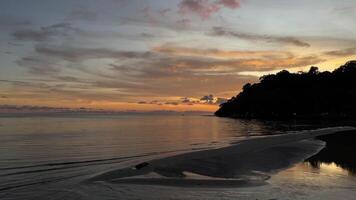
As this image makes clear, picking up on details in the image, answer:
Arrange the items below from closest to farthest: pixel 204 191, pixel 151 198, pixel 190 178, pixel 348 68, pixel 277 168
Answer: pixel 151 198 < pixel 204 191 < pixel 190 178 < pixel 277 168 < pixel 348 68

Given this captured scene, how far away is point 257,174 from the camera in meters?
17.4

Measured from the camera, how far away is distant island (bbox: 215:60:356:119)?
132 meters

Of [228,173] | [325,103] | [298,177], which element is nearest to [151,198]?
[228,173]

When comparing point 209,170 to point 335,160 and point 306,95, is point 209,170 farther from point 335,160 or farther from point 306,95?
point 306,95

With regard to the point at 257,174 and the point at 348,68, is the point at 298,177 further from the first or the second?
the point at 348,68

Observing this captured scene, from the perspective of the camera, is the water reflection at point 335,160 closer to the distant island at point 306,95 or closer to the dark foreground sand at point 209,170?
the dark foreground sand at point 209,170

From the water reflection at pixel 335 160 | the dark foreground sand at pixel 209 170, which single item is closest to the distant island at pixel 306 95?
the water reflection at pixel 335 160

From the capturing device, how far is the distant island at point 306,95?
131875mm

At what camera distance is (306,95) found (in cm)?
14925

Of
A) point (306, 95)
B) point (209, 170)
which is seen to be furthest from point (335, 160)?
point (306, 95)

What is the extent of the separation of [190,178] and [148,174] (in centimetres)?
198

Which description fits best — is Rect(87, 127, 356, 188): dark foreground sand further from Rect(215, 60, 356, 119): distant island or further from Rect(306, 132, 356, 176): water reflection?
Rect(215, 60, 356, 119): distant island

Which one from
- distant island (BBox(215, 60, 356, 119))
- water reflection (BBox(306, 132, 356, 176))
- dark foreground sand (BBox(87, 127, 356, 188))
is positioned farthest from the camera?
distant island (BBox(215, 60, 356, 119))

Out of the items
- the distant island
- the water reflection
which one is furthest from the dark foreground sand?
the distant island
